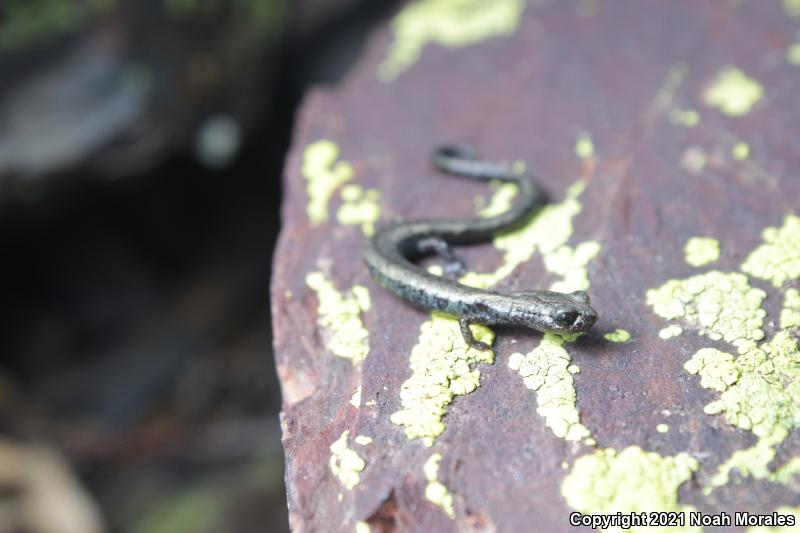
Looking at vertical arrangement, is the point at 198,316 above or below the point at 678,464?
below

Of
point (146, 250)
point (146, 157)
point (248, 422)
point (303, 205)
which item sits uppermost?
point (303, 205)

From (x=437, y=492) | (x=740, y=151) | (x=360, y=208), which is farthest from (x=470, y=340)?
(x=740, y=151)

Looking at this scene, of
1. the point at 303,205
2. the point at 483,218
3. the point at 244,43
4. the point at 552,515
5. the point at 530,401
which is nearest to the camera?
the point at 552,515

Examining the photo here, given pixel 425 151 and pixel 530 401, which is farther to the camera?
pixel 425 151

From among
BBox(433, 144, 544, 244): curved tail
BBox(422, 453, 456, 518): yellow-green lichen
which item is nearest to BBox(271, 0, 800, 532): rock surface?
BBox(422, 453, 456, 518): yellow-green lichen

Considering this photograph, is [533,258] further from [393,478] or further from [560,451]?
[393,478]

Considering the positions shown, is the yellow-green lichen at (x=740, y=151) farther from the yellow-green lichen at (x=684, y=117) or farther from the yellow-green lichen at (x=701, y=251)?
the yellow-green lichen at (x=701, y=251)

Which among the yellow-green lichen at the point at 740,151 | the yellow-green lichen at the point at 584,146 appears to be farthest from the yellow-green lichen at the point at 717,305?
the yellow-green lichen at the point at 584,146

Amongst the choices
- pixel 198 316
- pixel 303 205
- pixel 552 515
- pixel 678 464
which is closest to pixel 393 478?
pixel 552 515
